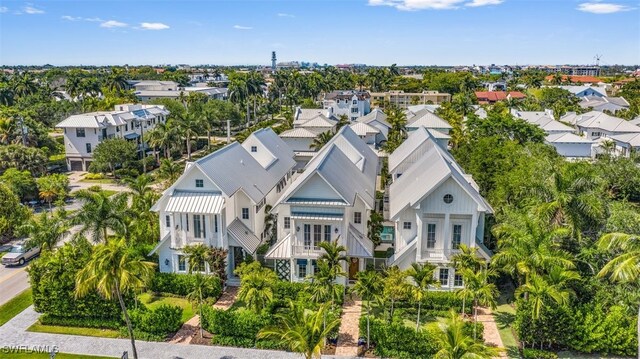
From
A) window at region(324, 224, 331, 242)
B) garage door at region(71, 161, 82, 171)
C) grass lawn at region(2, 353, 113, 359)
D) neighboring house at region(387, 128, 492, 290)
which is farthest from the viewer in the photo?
garage door at region(71, 161, 82, 171)

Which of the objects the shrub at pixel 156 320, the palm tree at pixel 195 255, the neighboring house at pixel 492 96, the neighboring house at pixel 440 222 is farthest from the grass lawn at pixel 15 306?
the neighboring house at pixel 492 96

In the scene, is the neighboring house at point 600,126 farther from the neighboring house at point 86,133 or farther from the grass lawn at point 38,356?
the grass lawn at point 38,356

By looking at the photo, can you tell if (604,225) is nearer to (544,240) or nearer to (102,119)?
(544,240)

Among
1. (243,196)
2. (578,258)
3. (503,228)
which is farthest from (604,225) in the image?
(243,196)

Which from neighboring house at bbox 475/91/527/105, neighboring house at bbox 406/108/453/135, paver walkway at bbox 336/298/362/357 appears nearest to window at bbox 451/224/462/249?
paver walkway at bbox 336/298/362/357

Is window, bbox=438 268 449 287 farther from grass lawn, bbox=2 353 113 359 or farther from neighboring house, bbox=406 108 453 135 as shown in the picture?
neighboring house, bbox=406 108 453 135
